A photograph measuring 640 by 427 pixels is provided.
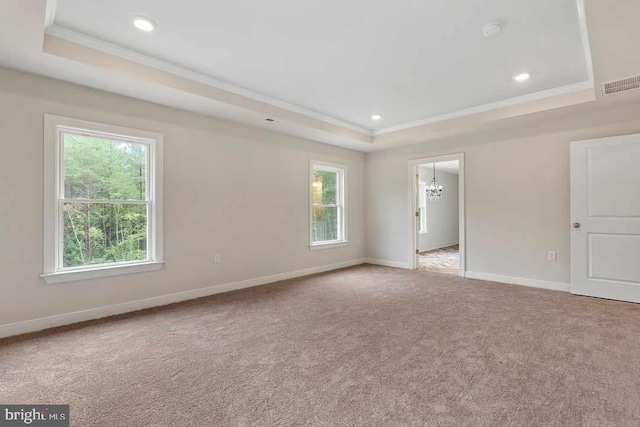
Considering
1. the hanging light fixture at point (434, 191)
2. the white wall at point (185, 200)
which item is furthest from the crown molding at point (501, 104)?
the hanging light fixture at point (434, 191)

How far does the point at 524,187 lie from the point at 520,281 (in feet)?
4.57

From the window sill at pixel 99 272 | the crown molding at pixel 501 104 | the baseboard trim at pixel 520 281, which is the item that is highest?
the crown molding at pixel 501 104

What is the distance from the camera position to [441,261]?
700 cm

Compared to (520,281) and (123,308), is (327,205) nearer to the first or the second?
(520,281)

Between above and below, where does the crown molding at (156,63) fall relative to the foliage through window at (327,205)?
above

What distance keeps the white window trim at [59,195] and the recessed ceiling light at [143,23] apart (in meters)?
1.26

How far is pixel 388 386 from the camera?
1.98 meters

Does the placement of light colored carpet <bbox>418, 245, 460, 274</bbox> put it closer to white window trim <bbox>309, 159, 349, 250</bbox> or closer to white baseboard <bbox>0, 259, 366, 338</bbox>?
white window trim <bbox>309, 159, 349, 250</bbox>

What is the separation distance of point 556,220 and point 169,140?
5.25m

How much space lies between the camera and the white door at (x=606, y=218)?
12.2ft

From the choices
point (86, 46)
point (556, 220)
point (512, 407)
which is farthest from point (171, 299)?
point (556, 220)

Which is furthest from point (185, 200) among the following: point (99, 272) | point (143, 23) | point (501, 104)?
point (501, 104)

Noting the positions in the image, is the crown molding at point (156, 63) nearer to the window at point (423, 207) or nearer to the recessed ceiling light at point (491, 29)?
the recessed ceiling light at point (491, 29)

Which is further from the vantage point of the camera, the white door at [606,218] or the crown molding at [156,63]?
the white door at [606,218]
